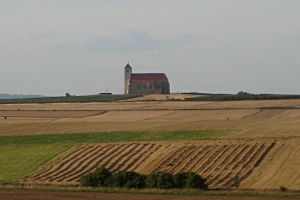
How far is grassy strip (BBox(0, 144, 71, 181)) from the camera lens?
5238 cm

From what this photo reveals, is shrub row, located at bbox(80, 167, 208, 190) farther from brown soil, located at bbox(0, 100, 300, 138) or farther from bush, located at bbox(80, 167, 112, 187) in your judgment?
brown soil, located at bbox(0, 100, 300, 138)

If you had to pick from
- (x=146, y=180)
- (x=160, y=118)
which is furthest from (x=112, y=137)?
(x=146, y=180)

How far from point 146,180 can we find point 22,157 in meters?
20.0

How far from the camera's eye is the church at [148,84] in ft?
595

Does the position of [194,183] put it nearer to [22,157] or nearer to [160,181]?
[160,181]

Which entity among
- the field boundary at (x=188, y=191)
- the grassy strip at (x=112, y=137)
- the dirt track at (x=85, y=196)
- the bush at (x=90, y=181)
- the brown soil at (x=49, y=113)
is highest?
the brown soil at (x=49, y=113)

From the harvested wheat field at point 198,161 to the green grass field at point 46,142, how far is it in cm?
179

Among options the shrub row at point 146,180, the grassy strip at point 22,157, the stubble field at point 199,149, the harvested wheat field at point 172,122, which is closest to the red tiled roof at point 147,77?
the harvested wheat field at point 172,122

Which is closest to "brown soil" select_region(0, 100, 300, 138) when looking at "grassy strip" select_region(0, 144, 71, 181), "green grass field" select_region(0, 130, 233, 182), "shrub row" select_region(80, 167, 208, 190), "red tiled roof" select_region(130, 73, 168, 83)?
"green grass field" select_region(0, 130, 233, 182)

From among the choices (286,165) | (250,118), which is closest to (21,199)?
(286,165)

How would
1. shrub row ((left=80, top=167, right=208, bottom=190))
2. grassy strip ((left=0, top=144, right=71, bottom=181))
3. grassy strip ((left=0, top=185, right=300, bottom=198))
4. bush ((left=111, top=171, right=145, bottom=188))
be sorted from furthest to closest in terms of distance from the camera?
grassy strip ((left=0, top=144, right=71, bottom=181)) < bush ((left=111, top=171, right=145, bottom=188)) < shrub row ((left=80, top=167, right=208, bottom=190)) < grassy strip ((left=0, top=185, right=300, bottom=198))

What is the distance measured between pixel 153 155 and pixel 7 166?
11.3 meters

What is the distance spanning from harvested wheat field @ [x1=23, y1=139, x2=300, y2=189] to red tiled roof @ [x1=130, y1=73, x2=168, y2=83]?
12113cm

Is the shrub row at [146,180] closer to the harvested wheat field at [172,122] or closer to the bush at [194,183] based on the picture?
the bush at [194,183]
